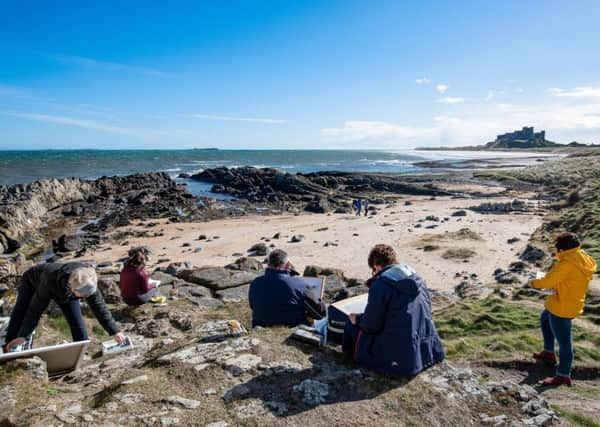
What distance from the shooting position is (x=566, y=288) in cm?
440

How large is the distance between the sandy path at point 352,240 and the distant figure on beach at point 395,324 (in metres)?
8.18

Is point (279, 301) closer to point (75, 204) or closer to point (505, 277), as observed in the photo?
point (505, 277)

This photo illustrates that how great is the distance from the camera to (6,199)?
2852 cm

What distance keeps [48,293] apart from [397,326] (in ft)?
12.6

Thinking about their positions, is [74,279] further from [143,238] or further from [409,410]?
[143,238]

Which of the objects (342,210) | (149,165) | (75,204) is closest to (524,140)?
(149,165)

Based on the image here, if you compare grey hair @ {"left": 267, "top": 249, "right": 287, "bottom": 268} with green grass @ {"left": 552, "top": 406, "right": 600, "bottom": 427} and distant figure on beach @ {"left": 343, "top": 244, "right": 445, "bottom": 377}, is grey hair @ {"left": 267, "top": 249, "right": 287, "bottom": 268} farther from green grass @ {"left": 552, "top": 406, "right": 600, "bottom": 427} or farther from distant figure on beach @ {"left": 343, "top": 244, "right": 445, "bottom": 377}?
green grass @ {"left": 552, "top": 406, "right": 600, "bottom": 427}

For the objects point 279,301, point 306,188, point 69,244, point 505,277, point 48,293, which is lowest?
point 69,244

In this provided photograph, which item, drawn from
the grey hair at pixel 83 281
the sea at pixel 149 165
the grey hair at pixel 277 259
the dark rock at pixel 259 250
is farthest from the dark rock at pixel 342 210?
the grey hair at pixel 83 281

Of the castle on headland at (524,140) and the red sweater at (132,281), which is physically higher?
the castle on headland at (524,140)

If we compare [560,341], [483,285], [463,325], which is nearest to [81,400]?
[560,341]

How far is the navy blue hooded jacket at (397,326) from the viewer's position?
364 cm

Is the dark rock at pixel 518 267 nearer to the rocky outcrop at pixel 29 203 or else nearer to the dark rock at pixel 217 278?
the dark rock at pixel 217 278

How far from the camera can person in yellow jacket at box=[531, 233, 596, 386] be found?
14.3ft
